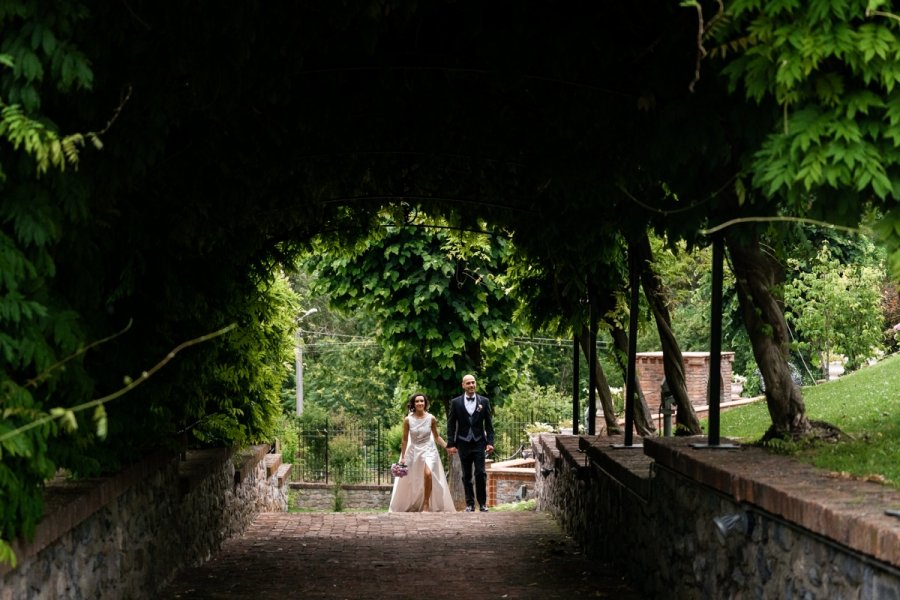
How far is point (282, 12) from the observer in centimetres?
594

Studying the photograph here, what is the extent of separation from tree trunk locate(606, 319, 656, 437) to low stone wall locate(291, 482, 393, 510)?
1374cm

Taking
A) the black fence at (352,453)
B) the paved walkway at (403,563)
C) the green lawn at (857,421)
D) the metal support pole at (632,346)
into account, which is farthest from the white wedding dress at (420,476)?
the black fence at (352,453)

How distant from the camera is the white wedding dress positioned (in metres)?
15.6

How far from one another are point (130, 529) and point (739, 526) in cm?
395

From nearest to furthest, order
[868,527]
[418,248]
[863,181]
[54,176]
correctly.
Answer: [868,527] → [863,181] → [54,176] → [418,248]

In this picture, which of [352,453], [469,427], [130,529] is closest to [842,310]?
[469,427]

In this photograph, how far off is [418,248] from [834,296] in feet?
23.7

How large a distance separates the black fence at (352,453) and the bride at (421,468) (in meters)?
10.2

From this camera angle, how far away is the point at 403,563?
9.96 m

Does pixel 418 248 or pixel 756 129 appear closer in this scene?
pixel 756 129

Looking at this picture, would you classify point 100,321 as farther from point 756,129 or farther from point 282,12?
point 756,129

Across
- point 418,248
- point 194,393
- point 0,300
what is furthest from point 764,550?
point 418,248

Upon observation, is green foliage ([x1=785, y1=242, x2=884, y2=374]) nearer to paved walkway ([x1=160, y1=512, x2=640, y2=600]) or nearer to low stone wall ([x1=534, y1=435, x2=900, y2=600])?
paved walkway ([x1=160, y1=512, x2=640, y2=600])

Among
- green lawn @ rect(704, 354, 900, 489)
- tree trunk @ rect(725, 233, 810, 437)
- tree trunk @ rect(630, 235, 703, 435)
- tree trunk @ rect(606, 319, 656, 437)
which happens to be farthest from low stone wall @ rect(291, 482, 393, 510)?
tree trunk @ rect(725, 233, 810, 437)
